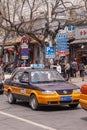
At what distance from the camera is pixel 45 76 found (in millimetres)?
16297

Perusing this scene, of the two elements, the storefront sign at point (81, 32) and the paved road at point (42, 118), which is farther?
the storefront sign at point (81, 32)

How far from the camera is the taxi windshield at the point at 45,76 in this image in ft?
52.7

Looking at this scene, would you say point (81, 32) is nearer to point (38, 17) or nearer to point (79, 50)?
point (79, 50)

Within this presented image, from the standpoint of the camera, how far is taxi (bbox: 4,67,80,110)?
48.7 feet

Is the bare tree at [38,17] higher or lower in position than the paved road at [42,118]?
higher

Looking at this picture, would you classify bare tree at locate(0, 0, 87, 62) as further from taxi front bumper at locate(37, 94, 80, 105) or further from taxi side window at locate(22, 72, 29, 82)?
taxi front bumper at locate(37, 94, 80, 105)

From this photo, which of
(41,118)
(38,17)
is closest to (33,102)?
(41,118)

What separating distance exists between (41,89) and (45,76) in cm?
142

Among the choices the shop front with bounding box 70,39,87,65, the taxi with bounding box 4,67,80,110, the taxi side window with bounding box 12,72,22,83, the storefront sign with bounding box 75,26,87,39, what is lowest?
the taxi with bounding box 4,67,80,110

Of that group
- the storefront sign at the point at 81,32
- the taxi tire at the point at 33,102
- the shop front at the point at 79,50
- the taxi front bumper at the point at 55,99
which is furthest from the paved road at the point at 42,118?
the shop front at the point at 79,50

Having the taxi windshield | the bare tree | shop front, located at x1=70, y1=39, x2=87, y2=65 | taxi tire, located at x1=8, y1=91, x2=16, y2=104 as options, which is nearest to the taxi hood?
the taxi windshield

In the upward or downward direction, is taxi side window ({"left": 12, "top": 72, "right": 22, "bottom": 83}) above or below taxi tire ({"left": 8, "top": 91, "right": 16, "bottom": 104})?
above

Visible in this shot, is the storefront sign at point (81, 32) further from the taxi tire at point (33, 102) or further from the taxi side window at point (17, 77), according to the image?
the taxi tire at point (33, 102)

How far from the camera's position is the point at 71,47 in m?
44.6
